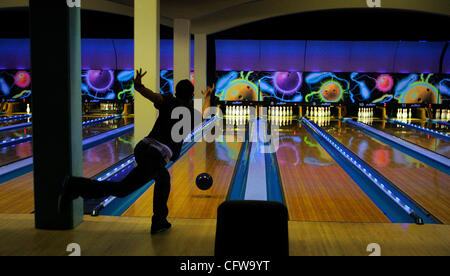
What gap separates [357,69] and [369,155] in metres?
9.36

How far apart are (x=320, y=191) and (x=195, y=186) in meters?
1.33

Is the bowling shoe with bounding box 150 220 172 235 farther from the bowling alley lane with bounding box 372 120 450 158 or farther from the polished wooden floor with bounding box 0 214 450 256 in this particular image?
the bowling alley lane with bounding box 372 120 450 158

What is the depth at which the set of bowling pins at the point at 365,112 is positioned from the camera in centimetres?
1488

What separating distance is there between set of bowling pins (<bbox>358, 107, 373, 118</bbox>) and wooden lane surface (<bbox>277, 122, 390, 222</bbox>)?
340 inches

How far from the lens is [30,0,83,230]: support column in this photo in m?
2.93

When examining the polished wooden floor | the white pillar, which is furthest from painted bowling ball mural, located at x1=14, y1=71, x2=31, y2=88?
the polished wooden floor

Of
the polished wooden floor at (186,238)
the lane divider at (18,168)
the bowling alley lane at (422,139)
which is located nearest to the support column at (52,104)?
the polished wooden floor at (186,238)

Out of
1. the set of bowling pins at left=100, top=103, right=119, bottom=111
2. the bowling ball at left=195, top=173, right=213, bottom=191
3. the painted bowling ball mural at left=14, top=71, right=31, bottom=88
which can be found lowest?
the bowling ball at left=195, top=173, right=213, bottom=191

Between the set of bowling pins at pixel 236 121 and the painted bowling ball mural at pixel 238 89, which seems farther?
the painted bowling ball mural at pixel 238 89

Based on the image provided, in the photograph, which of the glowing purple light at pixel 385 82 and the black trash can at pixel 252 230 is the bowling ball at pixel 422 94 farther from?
the black trash can at pixel 252 230

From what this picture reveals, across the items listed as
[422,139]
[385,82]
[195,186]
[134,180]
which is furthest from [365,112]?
[134,180]

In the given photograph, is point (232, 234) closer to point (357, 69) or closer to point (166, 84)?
point (166, 84)

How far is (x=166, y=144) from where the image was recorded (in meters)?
2.68

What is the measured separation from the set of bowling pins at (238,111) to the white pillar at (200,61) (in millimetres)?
2693
